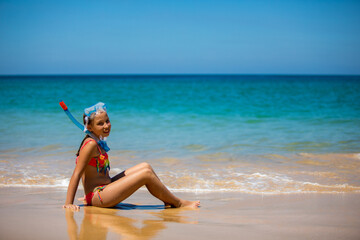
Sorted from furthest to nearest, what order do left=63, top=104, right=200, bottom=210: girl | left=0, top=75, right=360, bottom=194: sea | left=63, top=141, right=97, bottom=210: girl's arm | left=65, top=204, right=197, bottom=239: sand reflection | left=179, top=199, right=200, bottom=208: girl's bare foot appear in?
left=0, top=75, right=360, bottom=194: sea, left=179, top=199, right=200, bottom=208: girl's bare foot, left=63, top=104, right=200, bottom=210: girl, left=63, top=141, right=97, bottom=210: girl's arm, left=65, top=204, right=197, bottom=239: sand reflection

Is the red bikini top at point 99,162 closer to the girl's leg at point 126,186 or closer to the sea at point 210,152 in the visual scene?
the girl's leg at point 126,186

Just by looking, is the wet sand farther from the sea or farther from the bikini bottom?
the sea

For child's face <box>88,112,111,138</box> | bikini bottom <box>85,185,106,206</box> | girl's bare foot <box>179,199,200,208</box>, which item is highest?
child's face <box>88,112,111,138</box>

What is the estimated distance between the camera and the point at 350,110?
52.2 feet

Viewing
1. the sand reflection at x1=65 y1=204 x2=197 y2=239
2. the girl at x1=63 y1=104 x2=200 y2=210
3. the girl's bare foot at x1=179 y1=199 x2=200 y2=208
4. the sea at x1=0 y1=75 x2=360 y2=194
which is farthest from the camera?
the sea at x1=0 y1=75 x2=360 y2=194

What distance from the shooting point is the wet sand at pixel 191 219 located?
300 cm

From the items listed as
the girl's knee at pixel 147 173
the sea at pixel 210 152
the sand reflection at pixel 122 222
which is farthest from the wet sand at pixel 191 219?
the sea at pixel 210 152

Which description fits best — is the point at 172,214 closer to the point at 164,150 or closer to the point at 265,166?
the point at 265,166

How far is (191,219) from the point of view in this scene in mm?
3512

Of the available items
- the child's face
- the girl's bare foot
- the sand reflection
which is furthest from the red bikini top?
the girl's bare foot

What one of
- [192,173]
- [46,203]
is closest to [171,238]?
[46,203]

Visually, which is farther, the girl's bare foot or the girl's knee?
the girl's bare foot

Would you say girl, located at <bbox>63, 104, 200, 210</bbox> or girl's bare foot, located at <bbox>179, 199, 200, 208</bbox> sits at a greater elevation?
girl, located at <bbox>63, 104, 200, 210</bbox>

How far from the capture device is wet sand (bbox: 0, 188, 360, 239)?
118 inches
